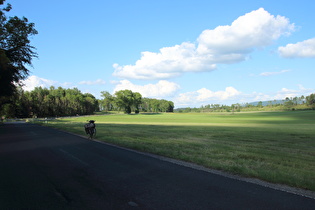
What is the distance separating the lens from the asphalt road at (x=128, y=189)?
407 cm

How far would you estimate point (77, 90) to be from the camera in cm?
16550

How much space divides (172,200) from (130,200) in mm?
863

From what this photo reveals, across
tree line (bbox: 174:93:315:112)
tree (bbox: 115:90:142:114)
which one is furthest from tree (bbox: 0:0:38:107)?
tree line (bbox: 174:93:315:112)

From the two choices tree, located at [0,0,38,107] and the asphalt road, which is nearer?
the asphalt road

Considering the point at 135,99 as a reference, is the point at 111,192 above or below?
below

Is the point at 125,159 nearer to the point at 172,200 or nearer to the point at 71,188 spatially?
the point at 71,188

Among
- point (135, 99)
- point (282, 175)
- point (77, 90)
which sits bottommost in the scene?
point (282, 175)

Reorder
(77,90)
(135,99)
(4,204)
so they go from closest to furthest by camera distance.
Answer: (4,204)
(135,99)
(77,90)

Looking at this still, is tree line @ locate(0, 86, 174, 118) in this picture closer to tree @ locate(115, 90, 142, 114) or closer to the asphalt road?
tree @ locate(115, 90, 142, 114)

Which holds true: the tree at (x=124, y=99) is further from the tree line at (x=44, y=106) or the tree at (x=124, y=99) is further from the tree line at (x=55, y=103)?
the tree line at (x=44, y=106)

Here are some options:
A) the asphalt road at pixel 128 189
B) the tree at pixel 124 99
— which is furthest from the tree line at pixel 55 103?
the asphalt road at pixel 128 189

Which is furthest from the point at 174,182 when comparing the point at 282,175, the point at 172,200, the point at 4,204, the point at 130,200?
the point at 4,204

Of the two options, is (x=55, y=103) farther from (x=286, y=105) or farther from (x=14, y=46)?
(x=286, y=105)

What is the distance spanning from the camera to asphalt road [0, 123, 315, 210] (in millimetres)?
4070
